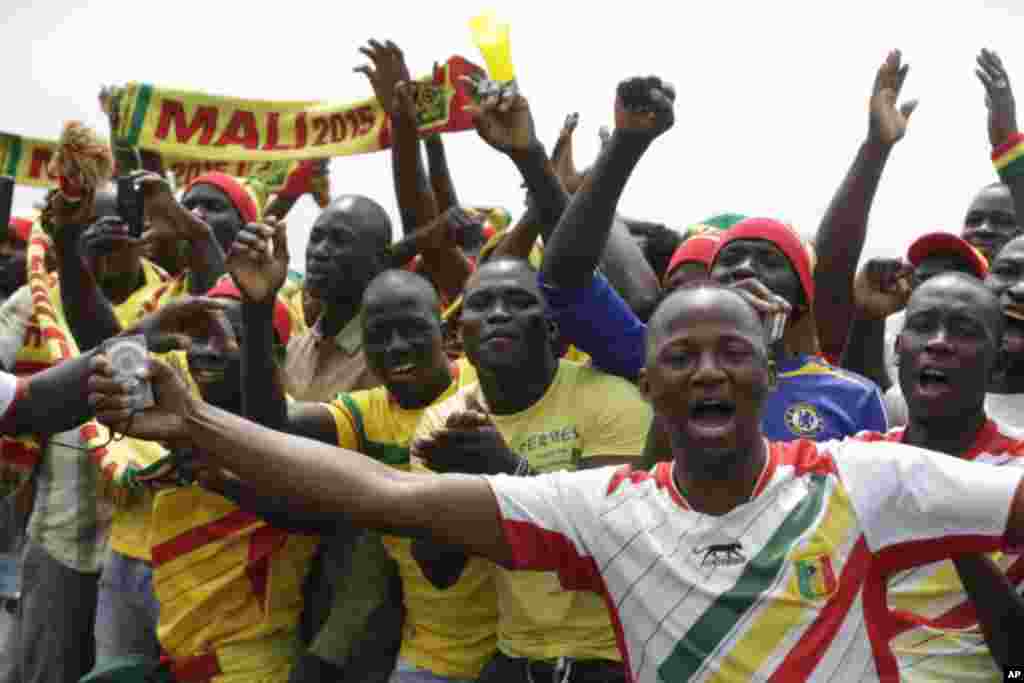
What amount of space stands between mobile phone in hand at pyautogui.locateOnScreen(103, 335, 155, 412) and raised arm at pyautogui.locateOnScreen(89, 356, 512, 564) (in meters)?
0.02

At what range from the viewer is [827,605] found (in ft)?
9.98

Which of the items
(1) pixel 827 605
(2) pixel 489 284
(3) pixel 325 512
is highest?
(2) pixel 489 284

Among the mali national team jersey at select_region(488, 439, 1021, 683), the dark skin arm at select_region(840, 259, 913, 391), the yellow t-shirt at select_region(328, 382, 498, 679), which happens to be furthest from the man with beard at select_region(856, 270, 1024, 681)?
the yellow t-shirt at select_region(328, 382, 498, 679)

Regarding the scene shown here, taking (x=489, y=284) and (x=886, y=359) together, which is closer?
(x=489, y=284)

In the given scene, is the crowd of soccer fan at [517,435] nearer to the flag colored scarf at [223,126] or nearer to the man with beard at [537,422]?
the man with beard at [537,422]

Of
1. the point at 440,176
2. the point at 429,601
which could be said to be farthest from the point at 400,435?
the point at 440,176

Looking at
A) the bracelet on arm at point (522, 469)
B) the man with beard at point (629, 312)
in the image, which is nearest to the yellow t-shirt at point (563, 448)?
the man with beard at point (629, 312)

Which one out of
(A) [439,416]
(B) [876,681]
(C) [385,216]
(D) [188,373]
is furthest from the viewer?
(C) [385,216]

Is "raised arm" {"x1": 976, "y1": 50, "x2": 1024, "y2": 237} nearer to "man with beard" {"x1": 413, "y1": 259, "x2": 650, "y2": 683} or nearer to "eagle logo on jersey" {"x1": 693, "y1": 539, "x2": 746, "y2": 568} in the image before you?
"man with beard" {"x1": 413, "y1": 259, "x2": 650, "y2": 683}

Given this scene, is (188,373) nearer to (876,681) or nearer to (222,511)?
(222,511)

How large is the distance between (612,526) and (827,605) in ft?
1.57

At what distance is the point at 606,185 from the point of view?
4414 mm

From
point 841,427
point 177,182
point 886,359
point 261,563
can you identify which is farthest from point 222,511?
point 177,182

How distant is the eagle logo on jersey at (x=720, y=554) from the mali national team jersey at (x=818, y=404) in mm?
1197
